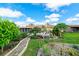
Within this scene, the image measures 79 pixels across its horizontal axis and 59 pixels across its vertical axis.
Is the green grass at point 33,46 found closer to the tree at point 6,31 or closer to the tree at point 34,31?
the tree at point 34,31

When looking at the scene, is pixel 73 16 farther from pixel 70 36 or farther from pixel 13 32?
pixel 13 32

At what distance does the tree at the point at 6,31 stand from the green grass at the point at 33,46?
0.25 meters

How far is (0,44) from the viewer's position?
3184 mm

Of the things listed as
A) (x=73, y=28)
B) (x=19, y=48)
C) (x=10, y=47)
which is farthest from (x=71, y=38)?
(x=10, y=47)

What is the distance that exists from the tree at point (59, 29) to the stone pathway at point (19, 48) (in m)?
0.38

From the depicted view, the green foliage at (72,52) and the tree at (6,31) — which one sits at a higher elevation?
the tree at (6,31)

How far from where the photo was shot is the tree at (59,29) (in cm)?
319

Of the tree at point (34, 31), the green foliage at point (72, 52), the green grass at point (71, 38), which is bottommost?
the green foliage at point (72, 52)

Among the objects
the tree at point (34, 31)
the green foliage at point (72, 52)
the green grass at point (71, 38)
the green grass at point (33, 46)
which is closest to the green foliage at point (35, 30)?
the tree at point (34, 31)

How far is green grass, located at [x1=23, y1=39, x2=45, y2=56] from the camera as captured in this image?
10.4 ft

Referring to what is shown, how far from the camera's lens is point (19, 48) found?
322 cm

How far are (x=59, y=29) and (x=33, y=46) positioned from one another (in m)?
0.41

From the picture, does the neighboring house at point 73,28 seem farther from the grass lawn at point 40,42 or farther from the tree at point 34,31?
the tree at point 34,31

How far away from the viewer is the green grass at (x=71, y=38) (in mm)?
3182
